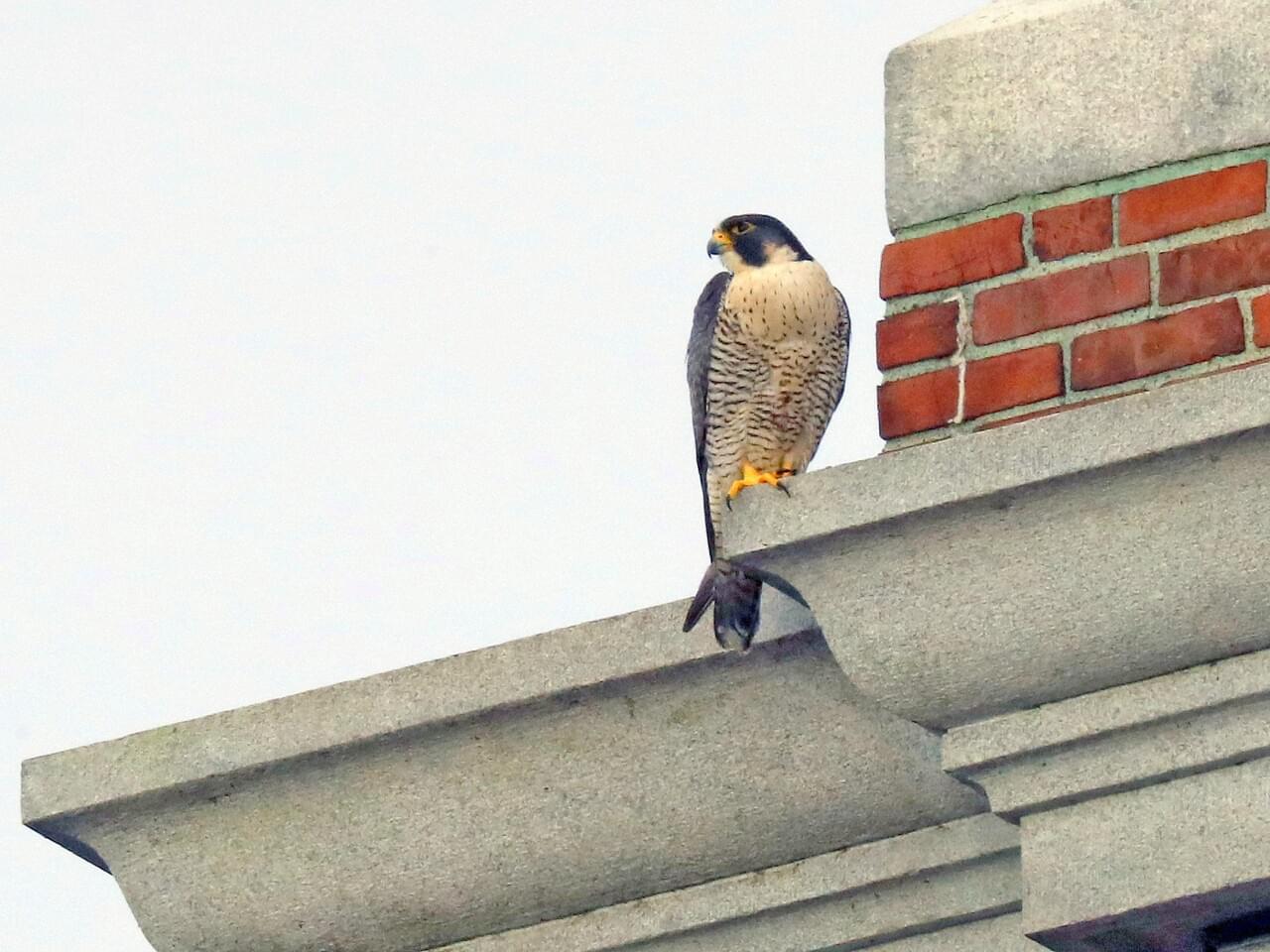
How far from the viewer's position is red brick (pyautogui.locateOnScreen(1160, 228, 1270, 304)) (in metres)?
2.88

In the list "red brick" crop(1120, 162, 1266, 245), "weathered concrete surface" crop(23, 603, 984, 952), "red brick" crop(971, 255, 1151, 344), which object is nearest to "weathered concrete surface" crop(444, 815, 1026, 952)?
"weathered concrete surface" crop(23, 603, 984, 952)

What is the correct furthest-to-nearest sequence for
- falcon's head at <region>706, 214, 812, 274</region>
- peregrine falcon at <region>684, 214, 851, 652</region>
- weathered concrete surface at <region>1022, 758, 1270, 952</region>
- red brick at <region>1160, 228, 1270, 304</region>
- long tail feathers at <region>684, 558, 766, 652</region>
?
falcon's head at <region>706, 214, 812, 274</region> → peregrine falcon at <region>684, 214, 851, 652</region> → long tail feathers at <region>684, 558, 766, 652</region> → red brick at <region>1160, 228, 1270, 304</region> → weathered concrete surface at <region>1022, 758, 1270, 952</region>

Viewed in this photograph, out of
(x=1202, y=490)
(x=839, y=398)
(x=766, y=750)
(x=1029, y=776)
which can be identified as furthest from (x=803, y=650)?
(x=839, y=398)

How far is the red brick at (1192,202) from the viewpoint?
9.53 feet

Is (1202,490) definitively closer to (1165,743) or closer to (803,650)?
(1165,743)

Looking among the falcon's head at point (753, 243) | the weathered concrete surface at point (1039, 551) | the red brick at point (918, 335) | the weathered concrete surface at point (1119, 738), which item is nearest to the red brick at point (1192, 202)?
the red brick at point (918, 335)

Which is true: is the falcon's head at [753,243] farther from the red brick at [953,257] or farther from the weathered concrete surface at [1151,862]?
the weathered concrete surface at [1151,862]

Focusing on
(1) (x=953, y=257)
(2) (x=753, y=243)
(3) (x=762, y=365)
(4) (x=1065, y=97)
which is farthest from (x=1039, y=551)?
(2) (x=753, y=243)

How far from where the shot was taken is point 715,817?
10.2ft

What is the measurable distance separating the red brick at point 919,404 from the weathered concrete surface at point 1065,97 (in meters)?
0.18

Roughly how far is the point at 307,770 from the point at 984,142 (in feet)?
3.49

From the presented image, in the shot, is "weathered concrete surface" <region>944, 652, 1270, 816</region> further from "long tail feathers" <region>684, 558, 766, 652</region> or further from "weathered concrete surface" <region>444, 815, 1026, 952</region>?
"long tail feathers" <region>684, 558, 766, 652</region>

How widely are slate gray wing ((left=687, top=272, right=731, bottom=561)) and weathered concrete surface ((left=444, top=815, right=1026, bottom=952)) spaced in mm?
1431

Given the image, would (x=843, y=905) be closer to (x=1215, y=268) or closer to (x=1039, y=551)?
(x=1039, y=551)
